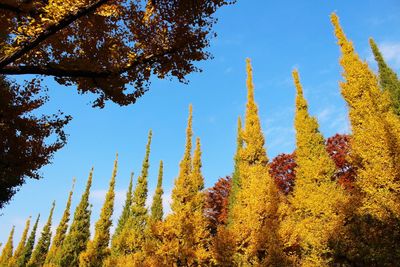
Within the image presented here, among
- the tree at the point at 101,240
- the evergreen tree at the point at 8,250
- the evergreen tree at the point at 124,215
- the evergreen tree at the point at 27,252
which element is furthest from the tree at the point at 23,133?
the evergreen tree at the point at 8,250

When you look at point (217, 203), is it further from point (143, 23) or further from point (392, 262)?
point (143, 23)

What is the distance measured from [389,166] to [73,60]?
35.6 ft

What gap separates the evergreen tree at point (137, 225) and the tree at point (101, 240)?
1.34 metres

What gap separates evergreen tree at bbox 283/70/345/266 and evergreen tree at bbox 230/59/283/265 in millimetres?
1031

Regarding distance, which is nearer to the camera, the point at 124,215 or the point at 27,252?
the point at 124,215

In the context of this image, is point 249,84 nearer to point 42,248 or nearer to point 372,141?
point 372,141

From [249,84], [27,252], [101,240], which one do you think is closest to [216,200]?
[101,240]

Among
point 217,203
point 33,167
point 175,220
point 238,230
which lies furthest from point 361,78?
point 217,203

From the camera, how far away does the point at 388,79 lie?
24.9 m

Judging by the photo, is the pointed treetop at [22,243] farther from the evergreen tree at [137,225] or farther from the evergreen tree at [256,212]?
the evergreen tree at [256,212]

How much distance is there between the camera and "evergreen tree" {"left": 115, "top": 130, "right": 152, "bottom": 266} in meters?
23.1

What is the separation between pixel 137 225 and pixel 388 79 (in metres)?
24.8

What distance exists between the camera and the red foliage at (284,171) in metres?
29.1

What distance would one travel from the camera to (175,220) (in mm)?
15539
